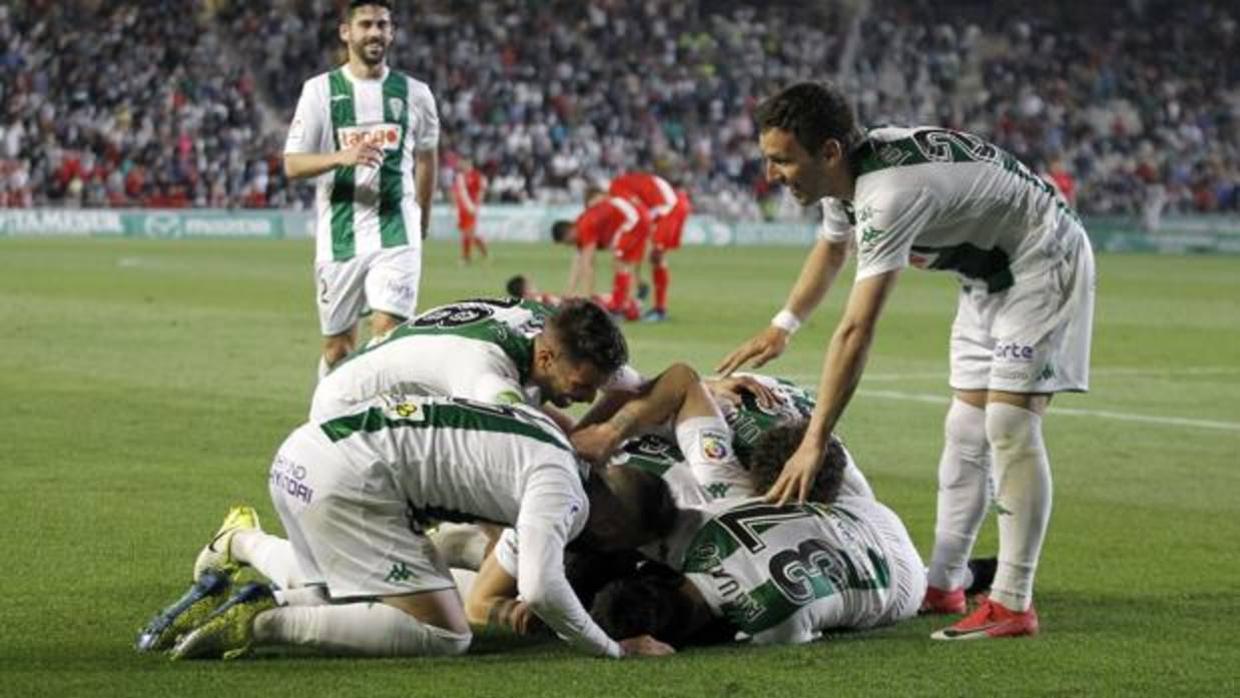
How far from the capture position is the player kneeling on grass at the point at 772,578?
729 centimetres

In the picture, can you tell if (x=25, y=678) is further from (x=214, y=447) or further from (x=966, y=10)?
(x=966, y=10)

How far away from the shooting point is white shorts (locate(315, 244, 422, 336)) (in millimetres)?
12664

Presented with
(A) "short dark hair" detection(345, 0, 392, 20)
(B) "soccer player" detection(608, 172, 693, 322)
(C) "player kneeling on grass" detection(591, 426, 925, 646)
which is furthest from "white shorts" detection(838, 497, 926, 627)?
(B) "soccer player" detection(608, 172, 693, 322)

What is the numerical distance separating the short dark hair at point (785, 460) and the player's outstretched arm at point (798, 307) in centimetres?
40

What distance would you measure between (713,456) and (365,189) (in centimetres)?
516

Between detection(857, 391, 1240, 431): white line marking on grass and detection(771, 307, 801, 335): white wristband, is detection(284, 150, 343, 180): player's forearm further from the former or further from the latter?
detection(857, 391, 1240, 431): white line marking on grass

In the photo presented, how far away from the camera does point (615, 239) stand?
24.7 metres

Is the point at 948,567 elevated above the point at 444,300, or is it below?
above

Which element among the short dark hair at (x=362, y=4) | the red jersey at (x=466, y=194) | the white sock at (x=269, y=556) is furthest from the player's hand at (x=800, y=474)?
the red jersey at (x=466, y=194)

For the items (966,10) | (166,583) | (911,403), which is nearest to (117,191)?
(966,10)

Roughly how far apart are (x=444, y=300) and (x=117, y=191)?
24.2 m

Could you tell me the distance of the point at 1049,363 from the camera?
25.1 feet

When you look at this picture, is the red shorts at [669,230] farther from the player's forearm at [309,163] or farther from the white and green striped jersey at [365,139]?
the player's forearm at [309,163]

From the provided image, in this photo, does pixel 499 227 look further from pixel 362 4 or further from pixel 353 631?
pixel 353 631
